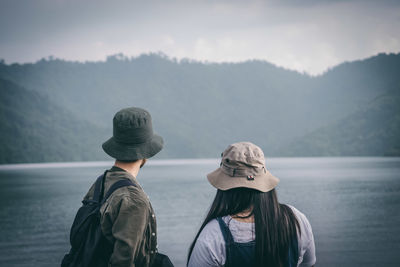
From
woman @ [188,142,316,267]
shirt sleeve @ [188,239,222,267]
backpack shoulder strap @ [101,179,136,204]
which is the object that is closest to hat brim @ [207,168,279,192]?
woman @ [188,142,316,267]

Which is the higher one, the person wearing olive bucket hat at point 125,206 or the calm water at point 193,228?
the person wearing olive bucket hat at point 125,206

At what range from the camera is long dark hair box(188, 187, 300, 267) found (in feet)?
7.45

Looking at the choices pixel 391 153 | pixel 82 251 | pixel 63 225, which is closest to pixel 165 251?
pixel 63 225

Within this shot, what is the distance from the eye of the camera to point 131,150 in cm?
283

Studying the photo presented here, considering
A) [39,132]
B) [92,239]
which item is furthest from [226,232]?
[39,132]

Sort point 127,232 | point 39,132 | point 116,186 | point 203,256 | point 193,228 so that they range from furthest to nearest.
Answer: point 39,132 < point 193,228 < point 116,186 < point 127,232 < point 203,256

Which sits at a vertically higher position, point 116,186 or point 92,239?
point 116,186

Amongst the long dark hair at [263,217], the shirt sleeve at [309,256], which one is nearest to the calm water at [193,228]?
the shirt sleeve at [309,256]

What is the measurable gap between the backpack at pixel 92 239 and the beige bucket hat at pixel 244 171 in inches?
26.6

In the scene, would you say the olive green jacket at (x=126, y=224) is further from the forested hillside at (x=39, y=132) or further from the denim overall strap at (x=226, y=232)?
the forested hillside at (x=39, y=132)

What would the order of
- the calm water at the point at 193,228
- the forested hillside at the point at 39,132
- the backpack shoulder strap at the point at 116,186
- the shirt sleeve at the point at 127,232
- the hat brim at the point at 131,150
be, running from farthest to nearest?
1. the forested hillside at the point at 39,132
2. the calm water at the point at 193,228
3. the hat brim at the point at 131,150
4. the backpack shoulder strap at the point at 116,186
5. the shirt sleeve at the point at 127,232

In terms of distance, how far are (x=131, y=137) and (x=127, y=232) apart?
653 millimetres

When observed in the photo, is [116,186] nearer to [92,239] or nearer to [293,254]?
[92,239]

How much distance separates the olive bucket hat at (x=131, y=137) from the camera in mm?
2818
